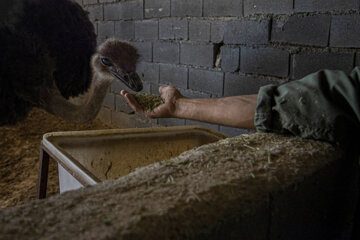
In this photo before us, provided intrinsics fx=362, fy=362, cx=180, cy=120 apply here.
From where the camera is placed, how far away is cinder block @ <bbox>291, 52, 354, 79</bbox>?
159cm

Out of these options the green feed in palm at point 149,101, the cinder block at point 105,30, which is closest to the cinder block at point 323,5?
the green feed in palm at point 149,101

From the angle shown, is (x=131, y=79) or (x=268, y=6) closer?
(x=268, y=6)

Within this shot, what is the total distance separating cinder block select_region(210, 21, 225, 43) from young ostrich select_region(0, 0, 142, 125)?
73 centimetres

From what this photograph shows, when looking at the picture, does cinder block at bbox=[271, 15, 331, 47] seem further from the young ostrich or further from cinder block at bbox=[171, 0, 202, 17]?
the young ostrich

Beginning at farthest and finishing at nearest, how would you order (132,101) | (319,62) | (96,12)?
(96,12) → (132,101) → (319,62)

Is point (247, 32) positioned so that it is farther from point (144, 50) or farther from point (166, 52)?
point (144, 50)

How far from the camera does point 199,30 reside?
2.47 m

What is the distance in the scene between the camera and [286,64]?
1869 mm

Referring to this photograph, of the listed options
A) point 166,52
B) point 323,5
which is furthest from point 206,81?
point 323,5

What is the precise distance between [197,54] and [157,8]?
2.23 ft

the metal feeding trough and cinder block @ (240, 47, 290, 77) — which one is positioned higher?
cinder block @ (240, 47, 290, 77)

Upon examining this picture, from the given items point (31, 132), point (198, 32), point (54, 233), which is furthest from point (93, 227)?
point (31, 132)

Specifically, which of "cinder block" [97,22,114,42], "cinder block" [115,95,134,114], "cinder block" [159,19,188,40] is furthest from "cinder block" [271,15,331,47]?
"cinder block" [97,22,114,42]

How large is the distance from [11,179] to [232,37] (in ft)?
6.07
